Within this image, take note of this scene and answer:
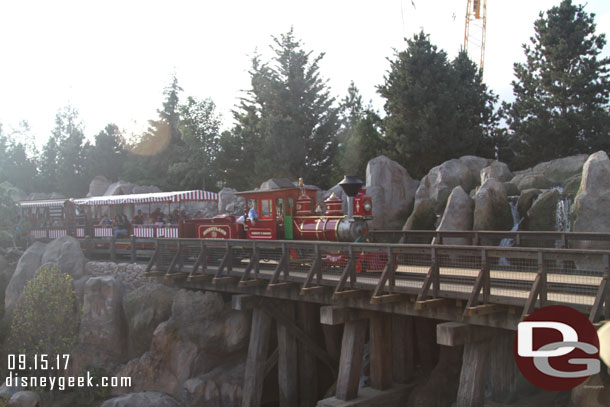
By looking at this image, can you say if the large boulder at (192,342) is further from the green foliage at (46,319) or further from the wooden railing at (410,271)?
the green foliage at (46,319)

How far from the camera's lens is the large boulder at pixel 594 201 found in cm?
1880

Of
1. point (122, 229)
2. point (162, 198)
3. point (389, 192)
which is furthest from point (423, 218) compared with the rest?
point (122, 229)

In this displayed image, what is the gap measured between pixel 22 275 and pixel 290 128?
19.5m

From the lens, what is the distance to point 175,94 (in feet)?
206

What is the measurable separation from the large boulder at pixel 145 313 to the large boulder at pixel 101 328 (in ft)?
2.06

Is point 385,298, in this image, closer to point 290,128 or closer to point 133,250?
point 133,250

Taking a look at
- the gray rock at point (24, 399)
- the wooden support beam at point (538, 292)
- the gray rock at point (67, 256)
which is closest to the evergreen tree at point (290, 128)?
the gray rock at point (67, 256)

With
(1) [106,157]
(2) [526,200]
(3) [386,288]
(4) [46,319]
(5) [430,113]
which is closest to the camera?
(3) [386,288]

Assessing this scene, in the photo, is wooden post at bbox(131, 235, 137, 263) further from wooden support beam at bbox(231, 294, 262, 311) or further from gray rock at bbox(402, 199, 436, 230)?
gray rock at bbox(402, 199, 436, 230)

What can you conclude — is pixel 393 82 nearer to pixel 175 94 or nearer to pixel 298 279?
pixel 298 279

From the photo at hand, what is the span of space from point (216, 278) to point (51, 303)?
28.6 feet

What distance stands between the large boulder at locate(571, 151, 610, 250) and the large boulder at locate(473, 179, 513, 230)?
9.02 feet

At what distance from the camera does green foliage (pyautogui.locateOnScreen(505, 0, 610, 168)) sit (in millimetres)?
28578

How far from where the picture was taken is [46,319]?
20484 millimetres
